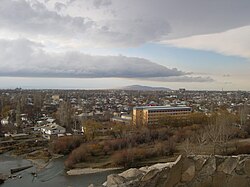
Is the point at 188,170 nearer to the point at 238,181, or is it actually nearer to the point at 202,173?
the point at 202,173

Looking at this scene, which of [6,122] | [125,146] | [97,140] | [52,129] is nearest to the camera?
[125,146]

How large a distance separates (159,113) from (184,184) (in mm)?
35615

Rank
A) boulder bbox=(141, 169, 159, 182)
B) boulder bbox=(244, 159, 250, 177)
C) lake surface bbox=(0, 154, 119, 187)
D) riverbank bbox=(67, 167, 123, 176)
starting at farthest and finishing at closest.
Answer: riverbank bbox=(67, 167, 123, 176) < lake surface bbox=(0, 154, 119, 187) < boulder bbox=(244, 159, 250, 177) < boulder bbox=(141, 169, 159, 182)

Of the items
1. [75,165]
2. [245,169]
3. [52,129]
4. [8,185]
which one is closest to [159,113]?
[52,129]

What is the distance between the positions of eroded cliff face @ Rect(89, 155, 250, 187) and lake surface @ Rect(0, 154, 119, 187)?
11577 millimetres

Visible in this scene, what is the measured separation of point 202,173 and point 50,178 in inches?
600

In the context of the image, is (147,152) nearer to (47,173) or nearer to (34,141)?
(47,173)

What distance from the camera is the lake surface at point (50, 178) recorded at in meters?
16.8

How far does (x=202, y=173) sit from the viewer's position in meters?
4.05

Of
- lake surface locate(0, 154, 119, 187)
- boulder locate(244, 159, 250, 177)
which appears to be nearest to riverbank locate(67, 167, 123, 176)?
lake surface locate(0, 154, 119, 187)

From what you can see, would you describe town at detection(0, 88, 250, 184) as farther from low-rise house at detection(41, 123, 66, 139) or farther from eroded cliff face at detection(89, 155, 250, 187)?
eroded cliff face at detection(89, 155, 250, 187)

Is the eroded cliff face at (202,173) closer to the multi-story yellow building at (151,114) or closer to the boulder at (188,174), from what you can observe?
the boulder at (188,174)

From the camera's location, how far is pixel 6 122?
37.2 m

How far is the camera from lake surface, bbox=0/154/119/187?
16812 millimetres
